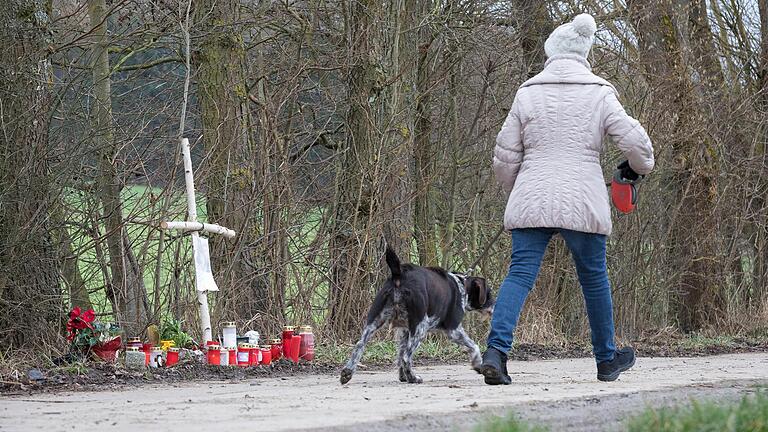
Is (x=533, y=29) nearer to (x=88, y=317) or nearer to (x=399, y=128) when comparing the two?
(x=399, y=128)

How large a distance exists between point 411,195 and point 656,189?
477 cm

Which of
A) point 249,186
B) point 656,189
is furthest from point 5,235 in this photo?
point 656,189

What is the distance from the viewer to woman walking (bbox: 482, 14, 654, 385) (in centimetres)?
827

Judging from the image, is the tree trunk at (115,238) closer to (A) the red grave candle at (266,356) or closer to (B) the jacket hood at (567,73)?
(A) the red grave candle at (266,356)

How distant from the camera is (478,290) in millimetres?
10188

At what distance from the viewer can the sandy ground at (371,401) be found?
5973mm

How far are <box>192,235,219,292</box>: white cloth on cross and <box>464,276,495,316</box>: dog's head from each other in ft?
6.86

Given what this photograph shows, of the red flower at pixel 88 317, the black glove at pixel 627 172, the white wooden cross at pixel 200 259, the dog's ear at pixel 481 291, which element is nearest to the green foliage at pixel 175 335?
the white wooden cross at pixel 200 259

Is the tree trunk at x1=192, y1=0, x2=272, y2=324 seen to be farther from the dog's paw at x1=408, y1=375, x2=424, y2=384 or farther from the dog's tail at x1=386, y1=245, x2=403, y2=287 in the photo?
the dog's tail at x1=386, y1=245, x2=403, y2=287

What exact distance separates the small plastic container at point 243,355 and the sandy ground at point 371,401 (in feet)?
1.92

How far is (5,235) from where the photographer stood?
945 cm

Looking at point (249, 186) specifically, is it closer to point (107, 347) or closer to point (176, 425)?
point (107, 347)

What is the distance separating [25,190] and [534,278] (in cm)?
393

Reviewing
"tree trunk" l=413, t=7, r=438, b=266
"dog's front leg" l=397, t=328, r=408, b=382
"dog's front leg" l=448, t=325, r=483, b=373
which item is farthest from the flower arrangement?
"tree trunk" l=413, t=7, r=438, b=266
